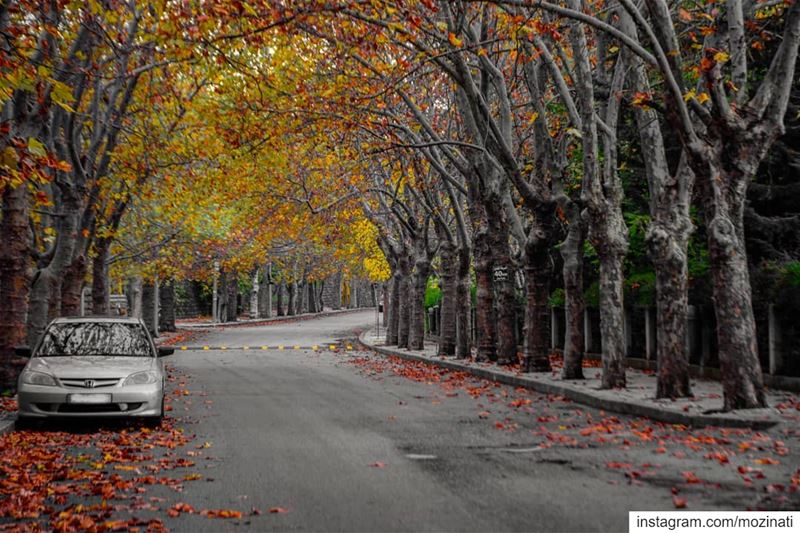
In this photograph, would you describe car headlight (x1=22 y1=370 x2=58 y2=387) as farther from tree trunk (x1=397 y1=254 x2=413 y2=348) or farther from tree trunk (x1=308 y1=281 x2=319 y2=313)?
tree trunk (x1=308 y1=281 x2=319 y2=313)

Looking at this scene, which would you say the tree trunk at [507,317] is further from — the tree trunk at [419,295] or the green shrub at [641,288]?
the tree trunk at [419,295]

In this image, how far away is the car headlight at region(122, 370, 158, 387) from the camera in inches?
443

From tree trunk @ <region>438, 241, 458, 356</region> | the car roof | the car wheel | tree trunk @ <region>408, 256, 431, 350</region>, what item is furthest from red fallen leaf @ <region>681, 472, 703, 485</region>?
tree trunk @ <region>408, 256, 431, 350</region>

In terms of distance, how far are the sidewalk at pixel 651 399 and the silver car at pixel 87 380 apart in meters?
6.79

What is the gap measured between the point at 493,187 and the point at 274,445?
12246 mm

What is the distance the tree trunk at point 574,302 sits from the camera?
16.8m

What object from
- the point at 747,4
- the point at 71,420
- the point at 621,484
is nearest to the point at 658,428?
the point at 621,484

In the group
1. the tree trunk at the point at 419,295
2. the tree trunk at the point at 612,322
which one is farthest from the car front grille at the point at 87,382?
the tree trunk at the point at 419,295

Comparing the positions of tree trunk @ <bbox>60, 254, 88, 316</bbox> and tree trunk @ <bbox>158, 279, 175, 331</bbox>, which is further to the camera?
tree trunk @ <bbox>158, 279, 175, 331</bbox>

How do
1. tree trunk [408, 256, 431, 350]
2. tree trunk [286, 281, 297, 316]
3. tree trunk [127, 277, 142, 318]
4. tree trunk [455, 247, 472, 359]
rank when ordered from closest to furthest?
tree trunk [455, 247, 472, 359] → tree trunk [408, 256, 431, 350] → tree trunk [127, 277, 142, 318] → tree trunk [286, 281, 297, 316]

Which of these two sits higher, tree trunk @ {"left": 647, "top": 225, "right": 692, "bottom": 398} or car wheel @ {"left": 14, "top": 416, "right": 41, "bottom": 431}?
tree trunk @ {"left": 647, "top": 225, "right": 692, "bottom": 398}

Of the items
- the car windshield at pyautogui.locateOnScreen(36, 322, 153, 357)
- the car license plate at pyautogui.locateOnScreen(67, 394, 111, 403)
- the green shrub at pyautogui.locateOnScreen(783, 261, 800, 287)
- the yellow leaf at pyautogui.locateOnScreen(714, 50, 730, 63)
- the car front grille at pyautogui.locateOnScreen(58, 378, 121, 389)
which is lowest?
the car license plate at pyautogui.locateOnScreen(67, 394, 111, 403)

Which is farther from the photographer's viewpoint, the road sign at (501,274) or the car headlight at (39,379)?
the road sign at (501,274)

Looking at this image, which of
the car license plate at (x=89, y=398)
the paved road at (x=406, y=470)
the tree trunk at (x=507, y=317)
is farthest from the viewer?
the tree trunk at (x=507, y=317)
